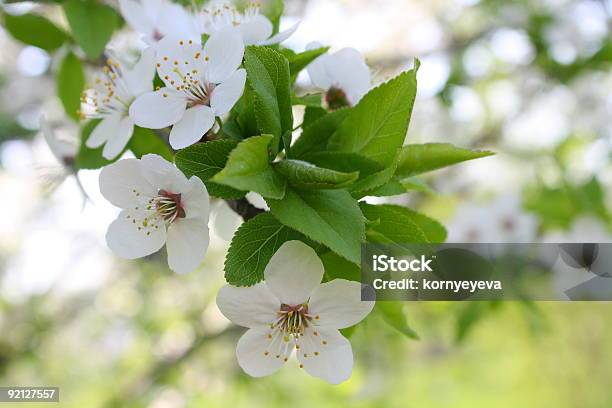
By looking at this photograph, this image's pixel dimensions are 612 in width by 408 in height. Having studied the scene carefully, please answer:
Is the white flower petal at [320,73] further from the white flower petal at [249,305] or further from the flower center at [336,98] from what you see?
the white flower petal at [249,305]

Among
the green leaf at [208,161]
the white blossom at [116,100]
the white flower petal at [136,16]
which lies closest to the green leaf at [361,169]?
the green leaf at [208,161]

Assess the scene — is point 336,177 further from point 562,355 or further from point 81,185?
point 562,355

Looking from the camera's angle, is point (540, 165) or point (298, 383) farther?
point (298, 383)

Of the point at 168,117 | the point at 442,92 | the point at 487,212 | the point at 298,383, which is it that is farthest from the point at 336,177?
the point at 298,383

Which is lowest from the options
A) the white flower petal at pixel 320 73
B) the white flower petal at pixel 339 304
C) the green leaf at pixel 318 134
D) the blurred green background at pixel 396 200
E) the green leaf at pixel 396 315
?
the blurred green background at pixel 396 200

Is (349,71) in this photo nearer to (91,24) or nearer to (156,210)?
(156,210)

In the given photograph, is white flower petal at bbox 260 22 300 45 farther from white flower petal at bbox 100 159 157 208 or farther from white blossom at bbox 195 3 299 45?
white flower petal at bbox 100 159 157 208

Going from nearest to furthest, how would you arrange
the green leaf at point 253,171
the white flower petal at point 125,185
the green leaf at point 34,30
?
the green leaf at point 253,171, the white flower petal at point 125,185, the green leaf at point 34,30
